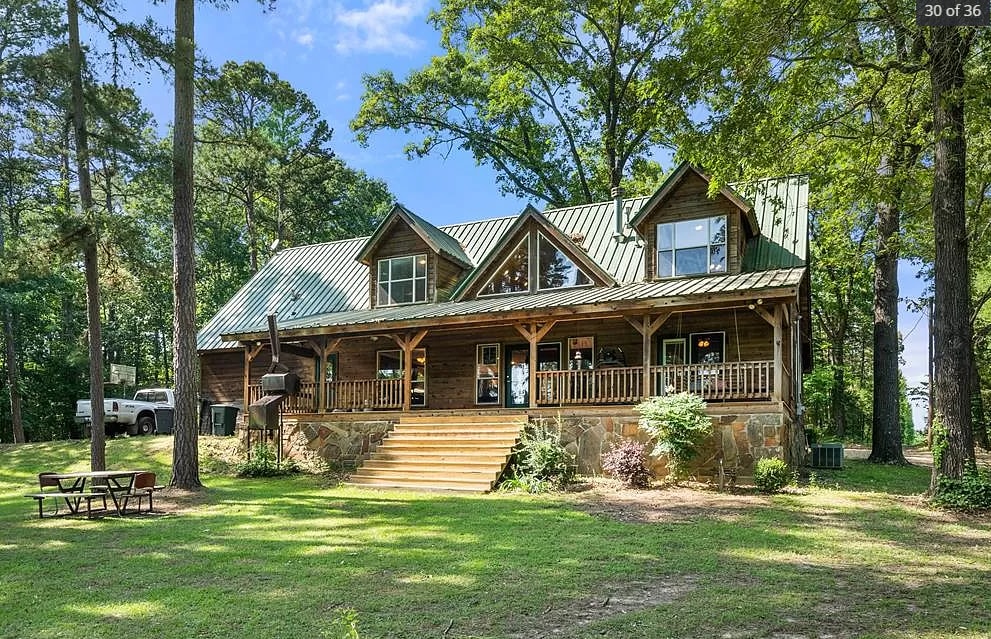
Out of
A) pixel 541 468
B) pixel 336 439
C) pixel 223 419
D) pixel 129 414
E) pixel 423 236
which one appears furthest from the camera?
pixel 129 414

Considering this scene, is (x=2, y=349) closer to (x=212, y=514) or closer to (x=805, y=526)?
(x=212, y=514)

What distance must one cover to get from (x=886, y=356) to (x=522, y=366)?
1065 cm

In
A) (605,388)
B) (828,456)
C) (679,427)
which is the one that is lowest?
(828,456)

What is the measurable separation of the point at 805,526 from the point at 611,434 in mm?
5713

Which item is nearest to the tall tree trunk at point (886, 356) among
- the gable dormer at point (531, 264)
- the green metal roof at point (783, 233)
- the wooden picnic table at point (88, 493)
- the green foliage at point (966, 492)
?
the green metal roof at point (783, 233)

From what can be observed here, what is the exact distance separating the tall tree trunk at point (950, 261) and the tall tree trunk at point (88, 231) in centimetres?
1582

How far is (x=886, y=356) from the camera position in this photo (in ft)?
68.4

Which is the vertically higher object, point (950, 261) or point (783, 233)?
Result: point (783, 233)

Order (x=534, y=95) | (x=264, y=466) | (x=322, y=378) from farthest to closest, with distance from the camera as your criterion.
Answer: (x=534, y=95) < (x=322, y=378) < (x=264, y=466)

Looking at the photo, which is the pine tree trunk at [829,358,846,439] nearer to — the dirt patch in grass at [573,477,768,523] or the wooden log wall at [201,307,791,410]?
the wooden log wall at [201,307,791,410]

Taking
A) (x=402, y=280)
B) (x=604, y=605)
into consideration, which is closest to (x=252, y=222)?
(x=402, y=280)

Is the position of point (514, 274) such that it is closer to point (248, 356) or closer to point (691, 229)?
point (691, 229)

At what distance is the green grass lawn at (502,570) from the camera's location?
5.57m

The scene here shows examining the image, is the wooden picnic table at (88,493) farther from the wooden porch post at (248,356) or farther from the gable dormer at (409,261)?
the gable dormer at (409,261)
